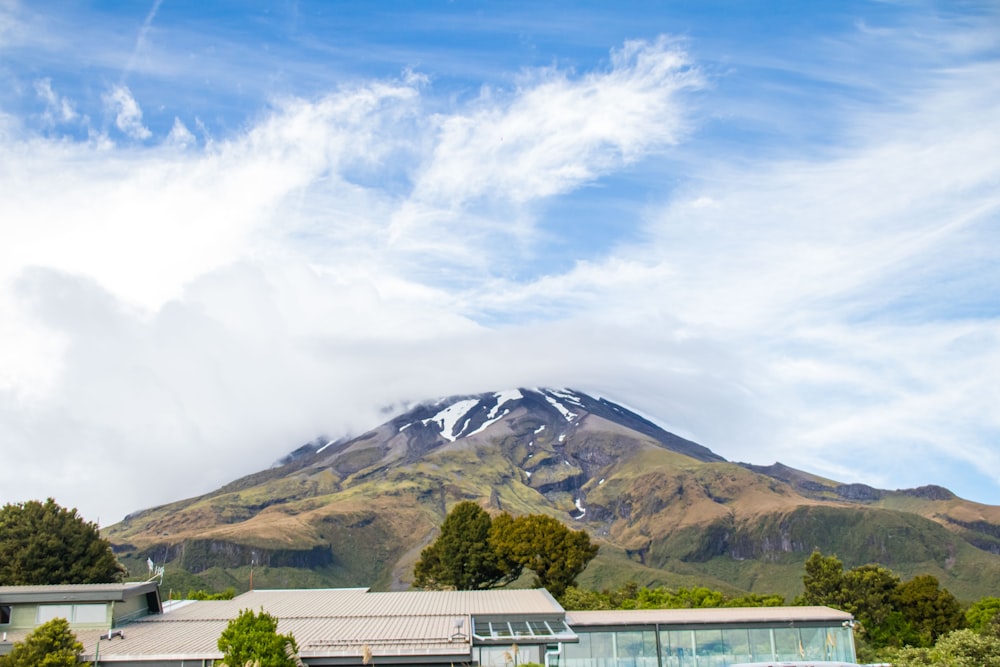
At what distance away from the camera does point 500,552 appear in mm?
68000

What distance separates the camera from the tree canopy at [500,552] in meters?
66.0

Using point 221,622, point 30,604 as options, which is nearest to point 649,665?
point 221,622

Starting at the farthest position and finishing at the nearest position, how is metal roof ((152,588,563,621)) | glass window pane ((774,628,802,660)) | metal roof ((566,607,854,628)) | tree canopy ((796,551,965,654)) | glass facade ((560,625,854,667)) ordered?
tree canopy ((796,551,965,654)) < metal roof ((566,607,854,628)) < glass window pane ((774,628,802,660)) < glass facade ((560,625,854,667)) < metal roof ((152,588,563,621))

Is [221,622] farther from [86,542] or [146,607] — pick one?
[86,542]

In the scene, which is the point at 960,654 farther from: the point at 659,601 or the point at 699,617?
the point at 659,601

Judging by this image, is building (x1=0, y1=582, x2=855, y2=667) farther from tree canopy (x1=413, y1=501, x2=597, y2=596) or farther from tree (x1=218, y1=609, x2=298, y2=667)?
tree canopy (x1=413, y1=501, x2=597, y2=596)

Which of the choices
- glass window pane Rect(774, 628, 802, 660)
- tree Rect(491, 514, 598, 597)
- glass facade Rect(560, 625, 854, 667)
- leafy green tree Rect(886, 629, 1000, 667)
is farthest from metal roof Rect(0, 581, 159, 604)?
tree Rect(491, 514, 598, 597)

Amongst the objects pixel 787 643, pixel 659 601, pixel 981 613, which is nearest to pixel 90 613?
pixel 787 643

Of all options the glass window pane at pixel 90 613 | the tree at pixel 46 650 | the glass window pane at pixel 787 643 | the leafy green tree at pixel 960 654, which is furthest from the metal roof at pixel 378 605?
the leafy green tree at pixel 960 654

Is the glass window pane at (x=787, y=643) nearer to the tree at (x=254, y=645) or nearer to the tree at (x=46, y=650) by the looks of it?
the tree at (x=254, y=645)

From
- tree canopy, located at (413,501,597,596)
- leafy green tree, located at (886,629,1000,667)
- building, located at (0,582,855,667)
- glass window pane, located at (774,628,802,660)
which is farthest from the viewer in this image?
tree canopy, located at (413,501,597,596)

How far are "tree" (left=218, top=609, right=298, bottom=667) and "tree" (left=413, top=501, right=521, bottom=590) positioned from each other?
41.8 m

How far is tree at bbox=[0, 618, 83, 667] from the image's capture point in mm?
27922

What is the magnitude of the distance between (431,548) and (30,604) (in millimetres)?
42449
